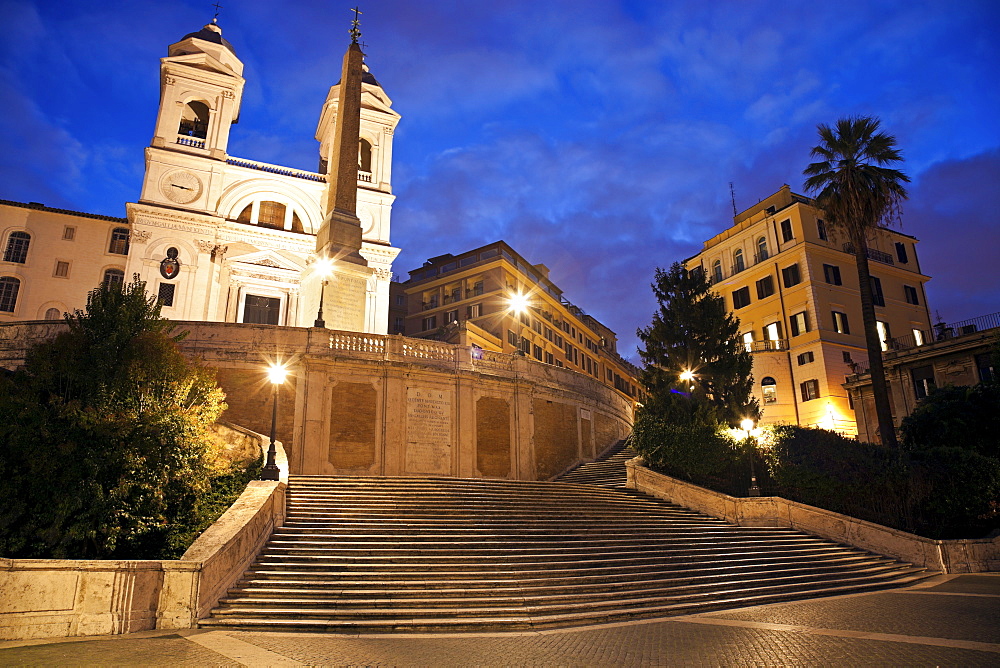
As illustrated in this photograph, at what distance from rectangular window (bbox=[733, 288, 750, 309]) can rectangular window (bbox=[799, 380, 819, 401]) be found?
8.26 metres

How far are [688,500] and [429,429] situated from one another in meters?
8.79

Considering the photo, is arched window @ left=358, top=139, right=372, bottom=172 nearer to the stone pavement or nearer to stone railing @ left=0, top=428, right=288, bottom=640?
stone railing @ left=0, top=428, right=288, bottom=640

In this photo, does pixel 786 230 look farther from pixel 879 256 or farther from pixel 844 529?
pixel 844 529

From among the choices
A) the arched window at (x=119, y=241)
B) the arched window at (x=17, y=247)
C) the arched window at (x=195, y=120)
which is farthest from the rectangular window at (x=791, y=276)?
the arched window at (x=17, y=247)

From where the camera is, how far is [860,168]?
27797 mm

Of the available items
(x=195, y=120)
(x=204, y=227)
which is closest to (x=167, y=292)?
(x=204, y=227)

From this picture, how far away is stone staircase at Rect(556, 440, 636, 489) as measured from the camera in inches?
936

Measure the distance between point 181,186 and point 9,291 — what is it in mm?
13071

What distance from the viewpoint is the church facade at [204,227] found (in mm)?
35906

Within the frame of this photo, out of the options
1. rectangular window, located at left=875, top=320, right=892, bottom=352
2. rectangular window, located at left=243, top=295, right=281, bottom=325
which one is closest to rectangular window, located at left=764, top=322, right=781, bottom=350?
rectangular window, located at left=875, top=320, right=892, bottom=352

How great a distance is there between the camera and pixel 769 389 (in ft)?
142

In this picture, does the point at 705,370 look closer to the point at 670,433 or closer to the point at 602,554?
the point at 670,433

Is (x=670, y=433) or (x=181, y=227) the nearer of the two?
(x=670, y=433)

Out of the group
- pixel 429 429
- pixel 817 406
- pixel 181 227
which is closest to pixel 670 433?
pixel 429 429
